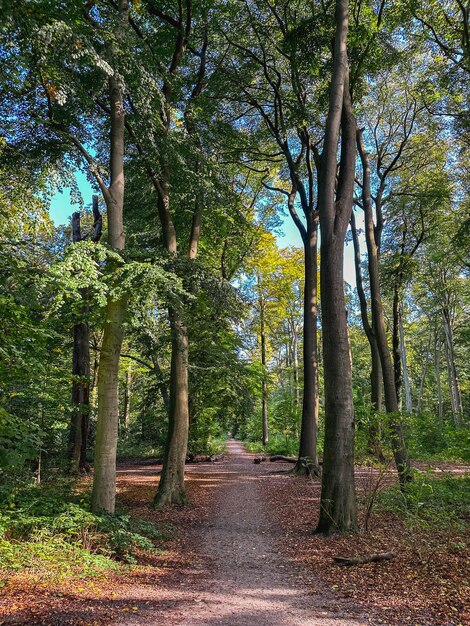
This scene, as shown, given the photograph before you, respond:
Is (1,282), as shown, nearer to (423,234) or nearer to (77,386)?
(77,386)

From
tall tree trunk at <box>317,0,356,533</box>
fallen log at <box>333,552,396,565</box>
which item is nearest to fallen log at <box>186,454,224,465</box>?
tall tree trunk at <box>317,0,356,533</box>

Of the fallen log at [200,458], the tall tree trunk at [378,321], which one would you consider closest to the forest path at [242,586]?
the tall tree trunk at [378,321]

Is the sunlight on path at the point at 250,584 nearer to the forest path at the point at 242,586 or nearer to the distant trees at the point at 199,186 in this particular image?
the forest path at the point at 242,586

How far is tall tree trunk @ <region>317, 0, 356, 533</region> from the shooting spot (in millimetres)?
6602

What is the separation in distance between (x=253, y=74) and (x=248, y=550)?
43.3ft

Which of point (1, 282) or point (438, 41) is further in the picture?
point (438, 41)

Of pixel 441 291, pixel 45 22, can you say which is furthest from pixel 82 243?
pixel 441 291

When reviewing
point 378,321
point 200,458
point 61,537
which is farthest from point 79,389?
point 378,321

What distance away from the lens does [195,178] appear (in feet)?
30.4

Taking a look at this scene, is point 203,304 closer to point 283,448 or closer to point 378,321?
point 378,321

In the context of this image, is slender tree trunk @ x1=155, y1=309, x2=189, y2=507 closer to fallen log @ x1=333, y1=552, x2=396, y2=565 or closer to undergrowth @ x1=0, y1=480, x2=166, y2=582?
undergrowth @ x1=0, y1=480, x2=166, y2=582

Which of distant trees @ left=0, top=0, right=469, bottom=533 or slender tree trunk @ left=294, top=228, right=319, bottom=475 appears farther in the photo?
slender tree trunk @ left=294, top=228, right=319, bottom=475

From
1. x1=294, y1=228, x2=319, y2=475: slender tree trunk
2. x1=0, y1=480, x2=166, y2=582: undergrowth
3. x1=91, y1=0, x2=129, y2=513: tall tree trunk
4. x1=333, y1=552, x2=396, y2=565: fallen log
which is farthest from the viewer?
x1=294, y1=228, x2=319, y2=475: slender tree trunk

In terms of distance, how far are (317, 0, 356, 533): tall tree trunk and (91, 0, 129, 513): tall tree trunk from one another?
357 centimetres
